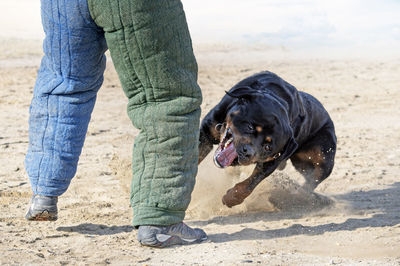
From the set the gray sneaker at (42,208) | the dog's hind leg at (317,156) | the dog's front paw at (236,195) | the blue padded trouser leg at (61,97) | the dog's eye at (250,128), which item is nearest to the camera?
the blue padded trouser leg at (61,97)

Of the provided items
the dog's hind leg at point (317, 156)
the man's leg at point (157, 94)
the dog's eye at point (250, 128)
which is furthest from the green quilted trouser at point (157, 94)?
the dog's hind leg at point (317, 156)

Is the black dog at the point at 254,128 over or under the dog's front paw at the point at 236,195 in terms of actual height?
over

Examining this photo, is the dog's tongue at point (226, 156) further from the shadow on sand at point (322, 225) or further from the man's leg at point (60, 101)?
the man's leg at point (60, 101)

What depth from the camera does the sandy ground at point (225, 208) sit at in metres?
3.75

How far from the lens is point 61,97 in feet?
12.6

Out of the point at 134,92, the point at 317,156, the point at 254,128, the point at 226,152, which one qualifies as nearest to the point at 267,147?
the point at 254,128

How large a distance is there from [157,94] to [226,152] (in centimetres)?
150

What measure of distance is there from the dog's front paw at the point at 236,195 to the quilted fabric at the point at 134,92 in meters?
1.08

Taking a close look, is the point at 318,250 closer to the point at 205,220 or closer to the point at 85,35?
the point at 205,220

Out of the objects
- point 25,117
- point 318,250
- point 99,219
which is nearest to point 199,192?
point 99,219

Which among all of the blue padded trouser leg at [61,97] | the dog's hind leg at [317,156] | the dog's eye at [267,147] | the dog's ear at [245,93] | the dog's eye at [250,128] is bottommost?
the dog's hind leg at [317,156]

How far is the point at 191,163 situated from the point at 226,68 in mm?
9537

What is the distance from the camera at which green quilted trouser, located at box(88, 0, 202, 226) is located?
3473 mm

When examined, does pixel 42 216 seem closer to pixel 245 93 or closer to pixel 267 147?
pixel 267 147
